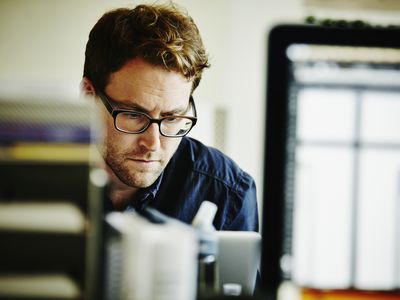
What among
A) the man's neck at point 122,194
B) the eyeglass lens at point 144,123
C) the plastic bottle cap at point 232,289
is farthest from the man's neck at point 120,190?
the plastic bottle cap at point 232,289

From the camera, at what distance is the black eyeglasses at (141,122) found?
2.72 feet

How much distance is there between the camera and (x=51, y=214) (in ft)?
1.47

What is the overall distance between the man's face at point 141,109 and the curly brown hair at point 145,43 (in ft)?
0.06

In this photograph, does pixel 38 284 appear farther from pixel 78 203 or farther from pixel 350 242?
pixel 350 242

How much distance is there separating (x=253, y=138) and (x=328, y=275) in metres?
0.98

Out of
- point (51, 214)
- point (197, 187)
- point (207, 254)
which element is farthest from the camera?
point (197, 187)

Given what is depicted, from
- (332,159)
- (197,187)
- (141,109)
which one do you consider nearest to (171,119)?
(141,109)

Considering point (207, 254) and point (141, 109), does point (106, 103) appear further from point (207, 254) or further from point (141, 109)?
point (207, 254)

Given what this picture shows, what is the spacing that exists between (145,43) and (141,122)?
0.17 meters

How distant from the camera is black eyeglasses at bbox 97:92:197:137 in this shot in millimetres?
828

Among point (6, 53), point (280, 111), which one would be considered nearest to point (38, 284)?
point (280, 111)

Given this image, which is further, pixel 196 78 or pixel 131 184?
pixel 196 78

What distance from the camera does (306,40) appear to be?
521 millimetres

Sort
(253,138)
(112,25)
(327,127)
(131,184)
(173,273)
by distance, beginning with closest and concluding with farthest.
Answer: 1. (173,273)
2. (327,127)
3. (131,184)
4. (112,25)
5. (253,138)
